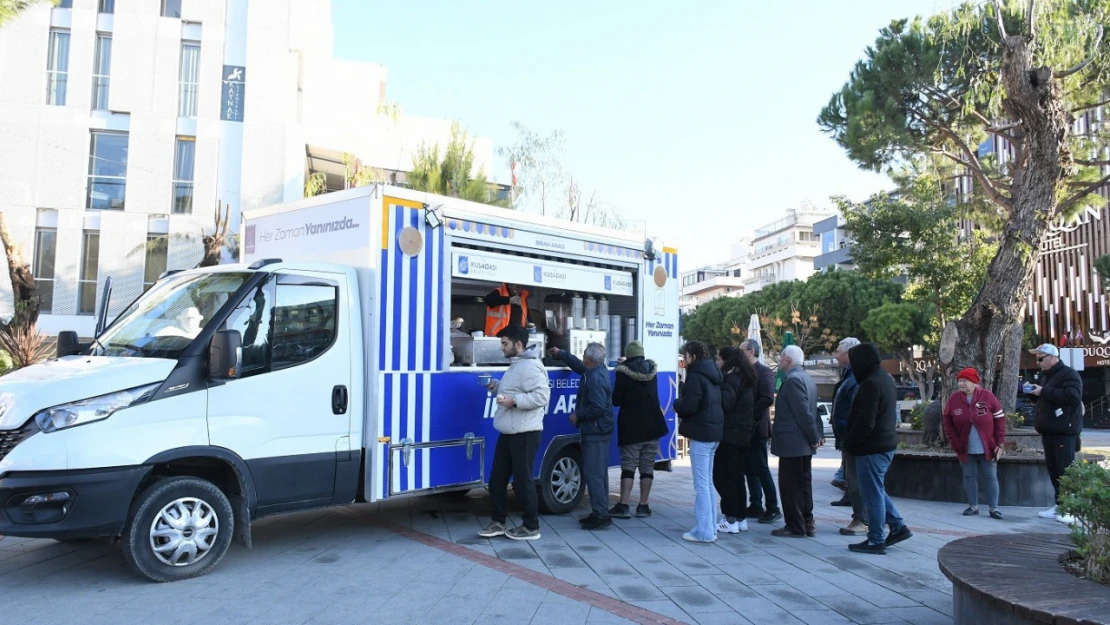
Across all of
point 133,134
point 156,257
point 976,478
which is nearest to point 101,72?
point 133,134

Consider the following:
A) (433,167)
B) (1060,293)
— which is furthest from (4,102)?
(1060,293)

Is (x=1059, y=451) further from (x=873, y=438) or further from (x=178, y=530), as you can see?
(x=178, y=530)

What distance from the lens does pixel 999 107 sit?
41.0ft

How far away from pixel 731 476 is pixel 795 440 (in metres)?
0.75

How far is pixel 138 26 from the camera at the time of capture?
24344mm

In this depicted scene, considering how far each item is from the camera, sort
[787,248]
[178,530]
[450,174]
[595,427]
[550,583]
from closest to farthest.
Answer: [178,530], [550,583], [595,427], [450,174], [787,248]

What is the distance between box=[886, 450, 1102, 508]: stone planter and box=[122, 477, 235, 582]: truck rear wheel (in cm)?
825

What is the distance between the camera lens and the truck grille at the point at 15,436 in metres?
5.29

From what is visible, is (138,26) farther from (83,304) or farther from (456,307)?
(456,307)

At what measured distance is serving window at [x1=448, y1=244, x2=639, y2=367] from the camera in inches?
309

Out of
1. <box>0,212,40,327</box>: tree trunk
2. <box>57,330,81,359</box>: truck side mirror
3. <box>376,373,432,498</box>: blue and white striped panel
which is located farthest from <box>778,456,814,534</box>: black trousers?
<box>0,212,40,327</box>: tree trunk

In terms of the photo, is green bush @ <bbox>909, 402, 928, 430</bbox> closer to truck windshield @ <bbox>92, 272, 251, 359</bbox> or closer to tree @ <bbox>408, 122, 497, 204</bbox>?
truck windshield @ <bbox>92, 272, 251, 359</bbox>

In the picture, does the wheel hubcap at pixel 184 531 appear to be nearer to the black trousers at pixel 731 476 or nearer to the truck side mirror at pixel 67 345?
the truck side mirror at pixel 67 345

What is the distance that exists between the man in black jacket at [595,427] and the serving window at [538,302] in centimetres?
70
